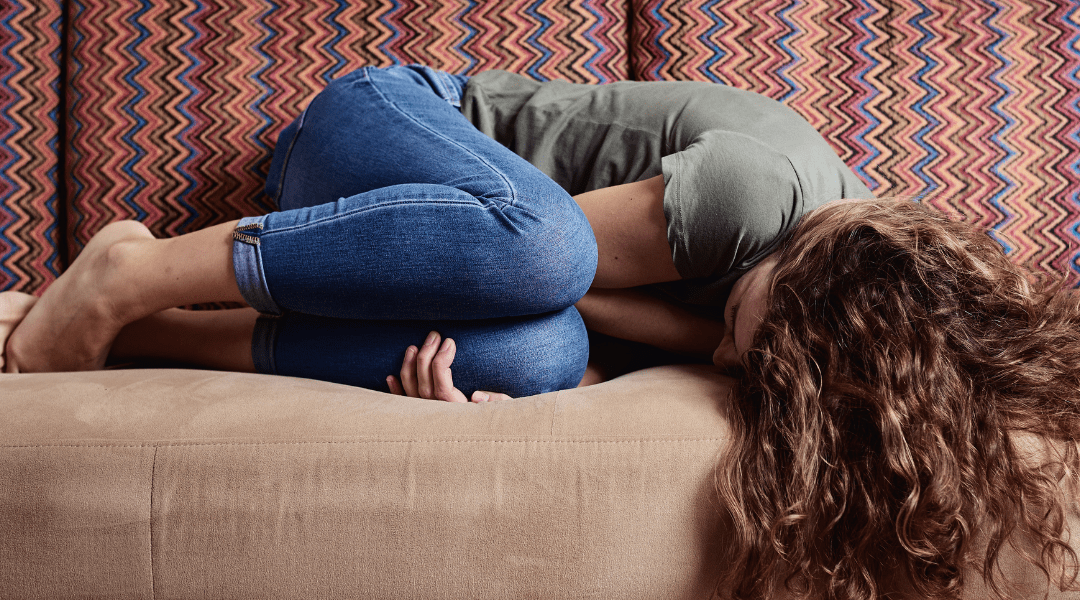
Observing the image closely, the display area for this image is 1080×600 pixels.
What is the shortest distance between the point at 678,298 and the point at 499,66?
1.79 ft

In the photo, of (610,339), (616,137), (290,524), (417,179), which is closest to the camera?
(290,524)

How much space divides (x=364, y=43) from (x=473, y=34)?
0.63 feet

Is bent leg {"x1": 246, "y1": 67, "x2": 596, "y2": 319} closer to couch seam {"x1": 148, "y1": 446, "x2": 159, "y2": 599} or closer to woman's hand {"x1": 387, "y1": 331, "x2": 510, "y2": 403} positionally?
woman's hand {"x1": 387, "y1": 331, "x2": 510, "y2": 403}

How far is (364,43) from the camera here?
1138 millimetres

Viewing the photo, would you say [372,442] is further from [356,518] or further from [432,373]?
[432,373]

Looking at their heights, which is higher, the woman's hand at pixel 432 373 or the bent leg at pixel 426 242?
the bent leg at pixel 426 242

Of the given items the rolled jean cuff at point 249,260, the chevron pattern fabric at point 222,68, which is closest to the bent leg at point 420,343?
the rolled jean cuff at point 249,260

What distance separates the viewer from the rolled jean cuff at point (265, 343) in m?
0.89

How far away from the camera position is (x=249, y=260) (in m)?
0.75

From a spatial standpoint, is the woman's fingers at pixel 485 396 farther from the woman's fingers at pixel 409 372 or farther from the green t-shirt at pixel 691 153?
the green t-shirt at pixel 691 153

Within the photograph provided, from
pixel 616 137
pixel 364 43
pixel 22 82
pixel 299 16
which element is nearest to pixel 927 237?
pixel 616 137

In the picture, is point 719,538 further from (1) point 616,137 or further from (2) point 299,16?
(2) point 299,16

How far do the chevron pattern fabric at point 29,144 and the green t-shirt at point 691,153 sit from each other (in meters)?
0.72

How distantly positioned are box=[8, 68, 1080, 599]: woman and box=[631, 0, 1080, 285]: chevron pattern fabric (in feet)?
0.78
